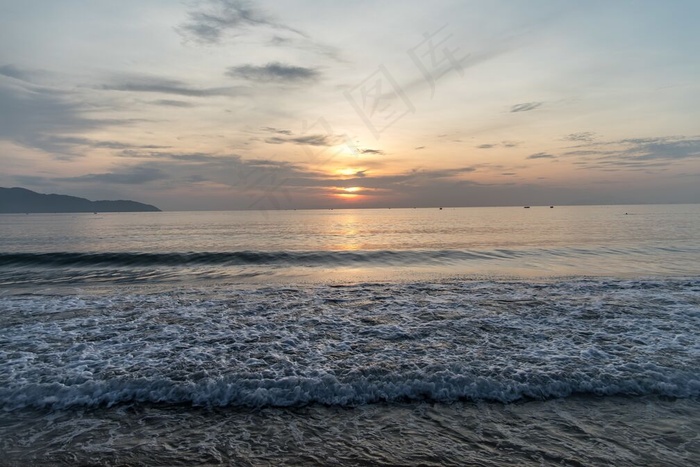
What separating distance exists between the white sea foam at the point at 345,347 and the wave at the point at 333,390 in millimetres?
32

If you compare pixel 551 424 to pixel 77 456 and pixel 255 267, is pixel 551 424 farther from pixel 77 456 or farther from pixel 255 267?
pixel 255 267

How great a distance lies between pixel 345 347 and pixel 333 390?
2.51 metres

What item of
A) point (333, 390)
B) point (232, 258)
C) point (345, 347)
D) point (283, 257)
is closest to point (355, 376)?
point (333, 390)

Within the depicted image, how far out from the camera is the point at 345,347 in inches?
402

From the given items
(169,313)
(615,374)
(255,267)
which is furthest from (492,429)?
(255,267)

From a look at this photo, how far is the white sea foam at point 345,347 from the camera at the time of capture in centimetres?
770

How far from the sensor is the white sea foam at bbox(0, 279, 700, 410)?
7703 mm

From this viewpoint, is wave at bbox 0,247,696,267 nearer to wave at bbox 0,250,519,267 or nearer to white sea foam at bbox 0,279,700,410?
wave at bbox 0,250,519,267

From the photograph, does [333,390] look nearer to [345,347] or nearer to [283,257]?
[345,347]

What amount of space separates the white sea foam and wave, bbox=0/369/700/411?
0.11 ft

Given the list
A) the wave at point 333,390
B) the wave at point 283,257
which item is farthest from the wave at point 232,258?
the wave at point 333,390

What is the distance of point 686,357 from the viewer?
9.18 metres

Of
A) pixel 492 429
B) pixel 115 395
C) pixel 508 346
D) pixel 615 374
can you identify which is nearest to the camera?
pixel 492 429

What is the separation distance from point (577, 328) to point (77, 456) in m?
12.6
